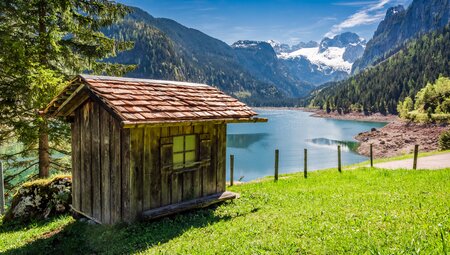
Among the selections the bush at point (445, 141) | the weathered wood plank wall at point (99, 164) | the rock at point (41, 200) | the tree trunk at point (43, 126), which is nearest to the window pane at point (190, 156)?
the weathered wood plank wall at point (99, 164)

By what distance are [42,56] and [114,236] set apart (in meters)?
9.46

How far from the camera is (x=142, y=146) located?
9.79 meters

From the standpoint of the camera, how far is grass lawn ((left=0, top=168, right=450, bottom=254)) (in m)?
6.25

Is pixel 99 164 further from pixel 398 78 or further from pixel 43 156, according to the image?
pixel 398 78

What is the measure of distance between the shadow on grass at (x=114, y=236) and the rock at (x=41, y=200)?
7.99 ft

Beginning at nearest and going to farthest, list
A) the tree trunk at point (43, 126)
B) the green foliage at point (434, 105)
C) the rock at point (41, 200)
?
the rock at point (41, 200)
the tree trunk at point (43, 126)
the green foliage at point (434, 105)

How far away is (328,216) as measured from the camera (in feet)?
28.7

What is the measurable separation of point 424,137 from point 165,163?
208ft

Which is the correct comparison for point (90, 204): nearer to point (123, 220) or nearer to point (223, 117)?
point (123, 220)

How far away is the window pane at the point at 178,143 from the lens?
10766 mm

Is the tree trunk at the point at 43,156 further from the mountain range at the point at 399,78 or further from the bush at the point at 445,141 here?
the mountain range at the point at 399,78

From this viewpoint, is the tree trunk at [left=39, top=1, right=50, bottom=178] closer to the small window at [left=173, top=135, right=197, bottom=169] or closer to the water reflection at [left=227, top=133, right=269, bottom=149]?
the small window at [left=173, top=135, right=197, bottom=169]

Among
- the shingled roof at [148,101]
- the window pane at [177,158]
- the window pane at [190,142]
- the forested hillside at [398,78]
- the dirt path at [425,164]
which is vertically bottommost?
the dirt path at [425,164]

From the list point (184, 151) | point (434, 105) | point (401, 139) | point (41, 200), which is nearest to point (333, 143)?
point (401, 139)
